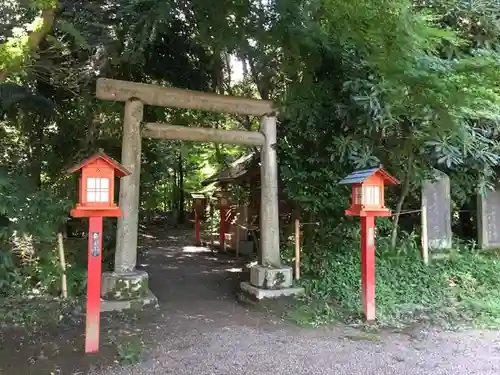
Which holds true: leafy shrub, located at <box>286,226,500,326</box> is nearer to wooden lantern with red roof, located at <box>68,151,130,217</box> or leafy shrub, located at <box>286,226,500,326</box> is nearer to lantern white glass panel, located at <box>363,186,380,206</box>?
lantern white glass panel, located at <box>363,186,380,206</box>

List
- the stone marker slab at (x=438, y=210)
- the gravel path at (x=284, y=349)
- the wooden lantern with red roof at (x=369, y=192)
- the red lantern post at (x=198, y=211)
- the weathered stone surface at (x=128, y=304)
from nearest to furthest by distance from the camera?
the gravel path at (x=284, y=349) → the wooden lantern with red roof at (x=369, y=192) → the weathered stone surface at (x=128, y=304) → the stone marker slab at (x=438, y=210) → the red lantern post at (x=198, y=211)

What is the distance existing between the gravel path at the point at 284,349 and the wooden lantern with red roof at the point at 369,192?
5.32 ft

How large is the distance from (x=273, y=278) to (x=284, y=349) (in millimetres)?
2354

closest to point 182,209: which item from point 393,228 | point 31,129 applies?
point 31,129

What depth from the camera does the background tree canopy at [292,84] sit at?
575 cm

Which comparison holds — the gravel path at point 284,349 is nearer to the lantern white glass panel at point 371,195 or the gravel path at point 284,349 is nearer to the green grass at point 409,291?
the green grass at point 409,291

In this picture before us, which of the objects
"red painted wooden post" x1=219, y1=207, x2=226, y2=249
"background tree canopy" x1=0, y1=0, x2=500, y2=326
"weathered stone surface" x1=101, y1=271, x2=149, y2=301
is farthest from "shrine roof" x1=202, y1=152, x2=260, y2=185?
"weathered stone surface" x1=101, y1=271, x2=149, y2=301

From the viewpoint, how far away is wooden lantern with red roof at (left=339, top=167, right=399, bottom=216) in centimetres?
623

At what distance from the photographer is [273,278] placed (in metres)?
7.53

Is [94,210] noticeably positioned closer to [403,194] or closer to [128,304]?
[128,304]

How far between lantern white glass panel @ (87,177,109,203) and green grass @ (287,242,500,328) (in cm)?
318

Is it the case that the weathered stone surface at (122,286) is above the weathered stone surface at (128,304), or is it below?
above

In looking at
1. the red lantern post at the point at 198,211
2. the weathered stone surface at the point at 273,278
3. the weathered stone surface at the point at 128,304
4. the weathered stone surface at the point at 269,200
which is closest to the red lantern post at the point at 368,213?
the weathered stone surface at the point at 273,278

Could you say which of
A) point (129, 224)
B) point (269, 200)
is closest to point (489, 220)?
point (269, 200)
